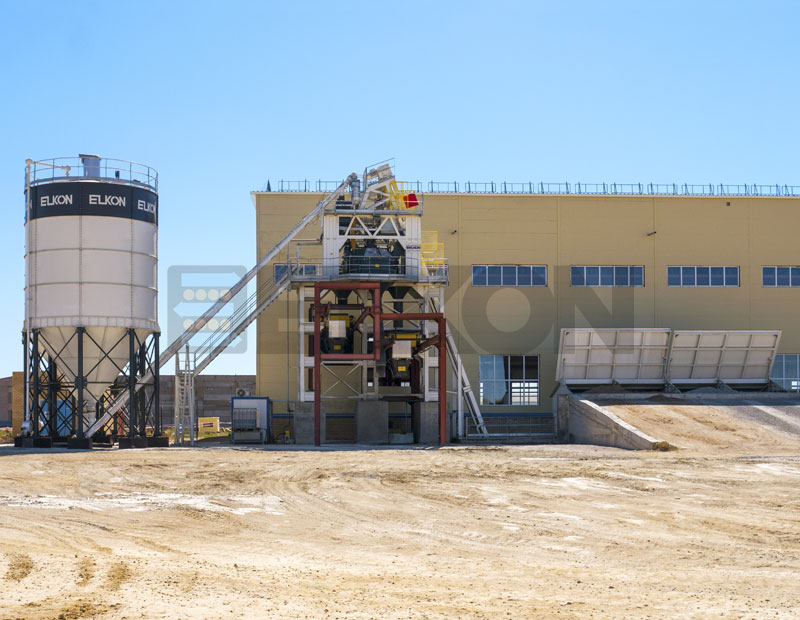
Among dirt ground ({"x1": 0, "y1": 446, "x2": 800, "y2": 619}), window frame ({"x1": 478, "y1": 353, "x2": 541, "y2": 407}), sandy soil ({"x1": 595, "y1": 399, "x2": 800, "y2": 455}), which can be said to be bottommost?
dirt ground ({"x1": 0, "y1": 446, "x2": 800, "y2": 619})

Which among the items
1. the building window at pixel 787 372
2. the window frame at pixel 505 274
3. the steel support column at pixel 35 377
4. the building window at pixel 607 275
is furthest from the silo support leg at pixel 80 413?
the building window at pixel 787 372

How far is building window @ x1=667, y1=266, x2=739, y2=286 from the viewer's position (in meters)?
45.4

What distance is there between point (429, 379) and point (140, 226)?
1289cm

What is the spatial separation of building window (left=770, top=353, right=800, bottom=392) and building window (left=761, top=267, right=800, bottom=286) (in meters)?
3.48

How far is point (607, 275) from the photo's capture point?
45031 millimetres

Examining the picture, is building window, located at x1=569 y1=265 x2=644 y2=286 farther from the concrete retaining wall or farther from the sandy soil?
the sandy soil

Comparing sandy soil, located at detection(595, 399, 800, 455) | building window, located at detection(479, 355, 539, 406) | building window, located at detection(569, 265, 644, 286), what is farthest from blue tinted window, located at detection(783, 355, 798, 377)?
building window, located at detection(479, 355, 539, 406)

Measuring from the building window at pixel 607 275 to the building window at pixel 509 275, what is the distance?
154 centimetres

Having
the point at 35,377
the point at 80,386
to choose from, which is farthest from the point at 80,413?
the point at 35,377

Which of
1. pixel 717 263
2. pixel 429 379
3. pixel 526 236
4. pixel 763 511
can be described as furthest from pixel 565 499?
pixel 717 263

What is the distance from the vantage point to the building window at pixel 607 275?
147 feet

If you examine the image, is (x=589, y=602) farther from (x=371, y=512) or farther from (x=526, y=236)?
(x=526, y=236)

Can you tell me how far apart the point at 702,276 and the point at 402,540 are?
3528 centimetres

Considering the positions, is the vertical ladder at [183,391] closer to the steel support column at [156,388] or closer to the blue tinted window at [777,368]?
the steel support column at [156,388]
